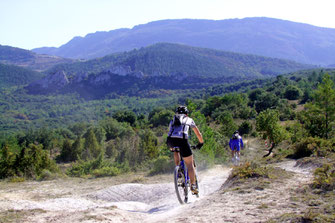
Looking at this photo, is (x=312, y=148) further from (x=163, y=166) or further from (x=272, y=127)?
(x=272, y=127)

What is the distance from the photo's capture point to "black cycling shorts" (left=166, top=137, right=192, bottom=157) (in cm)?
654

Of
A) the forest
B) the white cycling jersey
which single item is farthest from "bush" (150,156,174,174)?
the white cycling jersey

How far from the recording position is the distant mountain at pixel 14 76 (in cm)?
17125

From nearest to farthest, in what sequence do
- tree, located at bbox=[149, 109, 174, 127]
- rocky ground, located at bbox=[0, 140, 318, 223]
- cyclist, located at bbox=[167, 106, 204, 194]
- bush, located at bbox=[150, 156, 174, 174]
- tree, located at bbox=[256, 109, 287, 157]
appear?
1. rocky ground, located at bbox=[0, 140, 318, 223]
2. cyclist, located at bbox=[167, 106, 204, 194]
3. bush, located at bbox=[150, 156, 174, 174]
4. tree, located at bbox=[256, 109, 287, 157]
5. tree, located at bbox=[149, 109, 174, 127]

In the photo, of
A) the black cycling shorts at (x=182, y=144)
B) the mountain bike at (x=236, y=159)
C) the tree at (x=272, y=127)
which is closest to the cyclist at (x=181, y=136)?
the black cycling shorts at (x=182, y=144)

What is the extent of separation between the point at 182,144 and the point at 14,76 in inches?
7698

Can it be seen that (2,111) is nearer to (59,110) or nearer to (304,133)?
(59,110)

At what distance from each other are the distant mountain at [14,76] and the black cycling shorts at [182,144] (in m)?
184

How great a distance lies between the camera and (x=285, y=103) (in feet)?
179

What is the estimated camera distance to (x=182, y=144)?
258 inches

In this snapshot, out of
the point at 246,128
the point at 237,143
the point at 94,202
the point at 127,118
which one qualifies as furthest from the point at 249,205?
the point at 127,118

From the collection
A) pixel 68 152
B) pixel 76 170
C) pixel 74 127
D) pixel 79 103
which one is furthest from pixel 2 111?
pixel 76 170

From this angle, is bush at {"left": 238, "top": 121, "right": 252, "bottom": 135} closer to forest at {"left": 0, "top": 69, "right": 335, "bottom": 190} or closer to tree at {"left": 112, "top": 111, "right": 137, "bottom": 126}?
forest at {"left": 0, "top": 69, "right": 335, "bottom": 190}

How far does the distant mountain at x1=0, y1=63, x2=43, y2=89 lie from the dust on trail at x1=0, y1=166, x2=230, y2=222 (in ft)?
588
